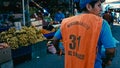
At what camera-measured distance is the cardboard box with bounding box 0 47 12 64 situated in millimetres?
6902

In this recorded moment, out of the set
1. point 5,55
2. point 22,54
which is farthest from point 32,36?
point 5,55

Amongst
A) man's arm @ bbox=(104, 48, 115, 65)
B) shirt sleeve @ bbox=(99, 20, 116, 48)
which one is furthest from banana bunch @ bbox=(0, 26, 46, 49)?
shirt sleeve @ bbox=(99, 20, 116, 48)

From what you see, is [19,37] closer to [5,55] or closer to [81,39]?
[5,55]

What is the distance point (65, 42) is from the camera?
8.17ft

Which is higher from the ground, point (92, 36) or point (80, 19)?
point (80, 19)

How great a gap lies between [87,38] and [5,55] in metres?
4.97

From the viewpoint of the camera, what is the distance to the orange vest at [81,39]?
2283mm

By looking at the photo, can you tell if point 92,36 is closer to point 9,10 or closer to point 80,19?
point 80,19

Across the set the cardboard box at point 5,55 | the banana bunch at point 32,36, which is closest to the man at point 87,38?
the cardboard box at point 5,55

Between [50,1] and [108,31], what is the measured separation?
20.5 metres

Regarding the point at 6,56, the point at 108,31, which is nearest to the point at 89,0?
the point at 108,31

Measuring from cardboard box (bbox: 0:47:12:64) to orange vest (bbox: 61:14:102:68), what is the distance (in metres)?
4.64

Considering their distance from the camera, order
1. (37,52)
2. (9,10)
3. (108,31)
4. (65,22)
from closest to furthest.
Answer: (108,31) → (65,22) → (37,52) → (9,10)

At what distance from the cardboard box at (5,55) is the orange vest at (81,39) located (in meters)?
4.64
